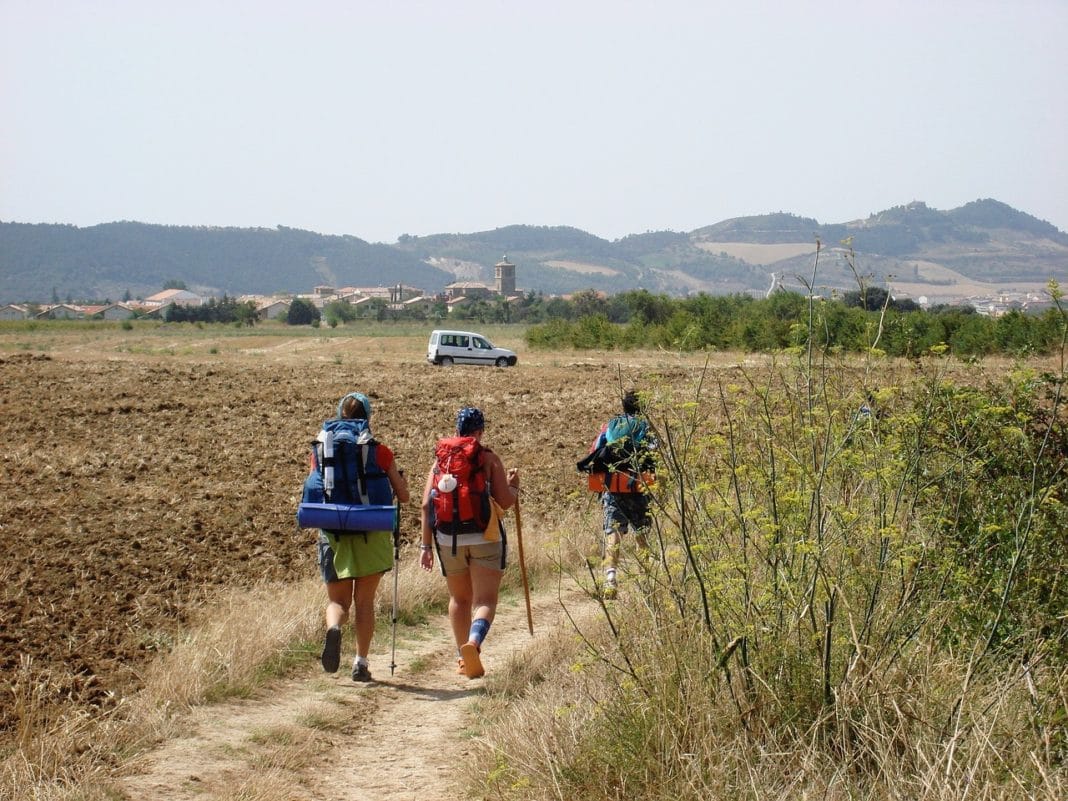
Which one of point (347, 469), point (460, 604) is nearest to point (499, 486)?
point (460, 604)

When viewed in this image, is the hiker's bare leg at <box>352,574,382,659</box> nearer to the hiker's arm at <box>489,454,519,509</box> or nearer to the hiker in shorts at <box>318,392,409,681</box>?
the hiker in shorts at <box>318,392,409,681</box>

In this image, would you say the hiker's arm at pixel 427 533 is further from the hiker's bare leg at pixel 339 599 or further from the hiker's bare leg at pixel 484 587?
the hiker's bare leg at pixel 339 599

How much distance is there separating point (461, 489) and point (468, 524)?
266 mm

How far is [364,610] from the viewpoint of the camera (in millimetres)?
7812

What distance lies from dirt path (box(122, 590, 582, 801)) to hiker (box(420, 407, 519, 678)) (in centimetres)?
43

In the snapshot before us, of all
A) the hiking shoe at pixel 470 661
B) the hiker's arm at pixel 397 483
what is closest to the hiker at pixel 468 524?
the hiking shoe at pixel 470 661

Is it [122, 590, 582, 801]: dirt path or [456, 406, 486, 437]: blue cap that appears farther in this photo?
[456, 406, 486, 437]: blue cap

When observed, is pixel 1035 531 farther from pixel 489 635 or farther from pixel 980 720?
pixel 489 635

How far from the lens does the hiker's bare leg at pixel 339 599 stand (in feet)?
25.4

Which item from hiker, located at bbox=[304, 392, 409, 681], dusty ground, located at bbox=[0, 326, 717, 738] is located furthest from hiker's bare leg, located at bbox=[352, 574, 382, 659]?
dusty ground, located at bbox=[0, 326, 717, 738]

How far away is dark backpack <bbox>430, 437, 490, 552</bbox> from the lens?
7562 mm

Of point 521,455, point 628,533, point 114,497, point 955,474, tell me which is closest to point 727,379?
point 521,455

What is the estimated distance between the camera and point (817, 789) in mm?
4492

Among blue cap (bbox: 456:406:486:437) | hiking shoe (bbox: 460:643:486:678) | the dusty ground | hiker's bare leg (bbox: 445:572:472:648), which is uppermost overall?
blue cap (bbox: 456:406:486:437)
